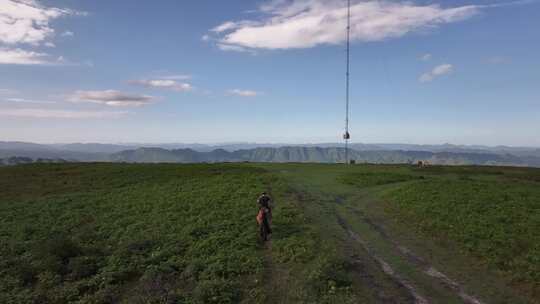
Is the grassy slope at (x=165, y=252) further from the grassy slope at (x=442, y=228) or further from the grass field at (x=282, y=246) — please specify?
the grassy slope at (x=442, y=228)

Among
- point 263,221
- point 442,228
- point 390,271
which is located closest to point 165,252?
point 263,221

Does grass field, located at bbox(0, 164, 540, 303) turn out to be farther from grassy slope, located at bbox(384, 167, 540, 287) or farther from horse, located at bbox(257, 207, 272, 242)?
horse, located at bbox(257, 207, 272, 242)

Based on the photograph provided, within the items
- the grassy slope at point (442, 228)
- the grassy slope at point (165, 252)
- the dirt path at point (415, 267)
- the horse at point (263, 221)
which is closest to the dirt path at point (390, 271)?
the dirt path at point (415, 267)

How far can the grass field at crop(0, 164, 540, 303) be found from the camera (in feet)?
51.9

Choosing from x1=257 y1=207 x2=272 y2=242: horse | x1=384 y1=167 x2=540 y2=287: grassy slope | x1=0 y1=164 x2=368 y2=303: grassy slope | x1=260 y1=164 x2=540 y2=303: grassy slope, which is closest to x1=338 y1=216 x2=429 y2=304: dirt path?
x1=260 y1=164 x2=540 y2=303: grassy slope

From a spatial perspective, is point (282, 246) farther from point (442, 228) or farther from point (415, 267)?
point (442, 228)

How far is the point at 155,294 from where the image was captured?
15867mm

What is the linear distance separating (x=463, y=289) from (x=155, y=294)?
500 inches

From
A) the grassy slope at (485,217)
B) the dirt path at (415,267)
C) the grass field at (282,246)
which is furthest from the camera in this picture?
the grassy slope at (485,217)

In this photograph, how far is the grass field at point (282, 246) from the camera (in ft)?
51.9

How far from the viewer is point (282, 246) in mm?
20969

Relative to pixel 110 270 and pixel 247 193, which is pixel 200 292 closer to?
pixel 110 270

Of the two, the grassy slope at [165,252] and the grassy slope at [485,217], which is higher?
the grassy slope at [485,217]

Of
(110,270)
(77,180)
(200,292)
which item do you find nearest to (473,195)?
(200,292)
